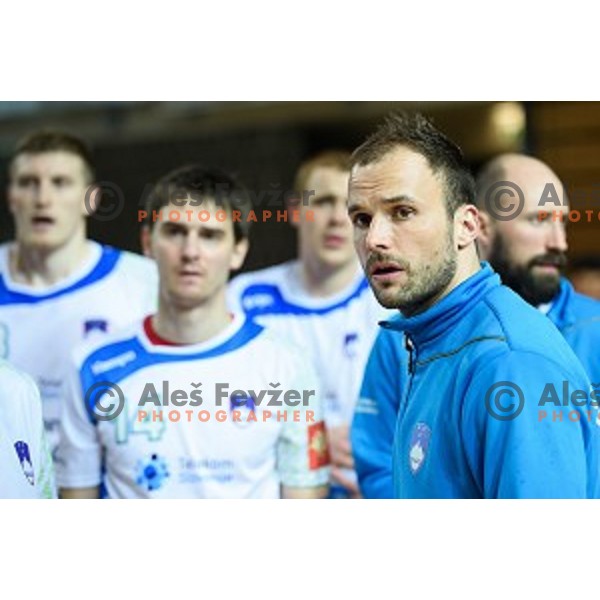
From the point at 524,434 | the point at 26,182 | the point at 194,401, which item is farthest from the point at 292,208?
the point at 524,434

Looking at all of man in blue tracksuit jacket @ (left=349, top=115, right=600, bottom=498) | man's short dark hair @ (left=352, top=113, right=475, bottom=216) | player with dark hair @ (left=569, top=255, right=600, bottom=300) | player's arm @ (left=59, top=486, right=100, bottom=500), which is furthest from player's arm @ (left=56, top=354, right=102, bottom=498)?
player with dark hair @ (left=569, top=255, right=600, bottom=300)

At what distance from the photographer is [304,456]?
3.06 meters

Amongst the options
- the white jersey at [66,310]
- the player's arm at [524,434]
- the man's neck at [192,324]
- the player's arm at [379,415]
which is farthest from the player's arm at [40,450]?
the player's arm at [524,434]

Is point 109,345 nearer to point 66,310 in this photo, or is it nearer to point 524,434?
point 66,310

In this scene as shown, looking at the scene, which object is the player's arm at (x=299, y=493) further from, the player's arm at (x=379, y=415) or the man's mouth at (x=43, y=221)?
the man's mouth at (x=43, y=221)

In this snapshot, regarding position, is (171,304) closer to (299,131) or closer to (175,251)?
(175,251)

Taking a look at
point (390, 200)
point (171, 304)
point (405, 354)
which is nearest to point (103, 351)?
point (171, 304)

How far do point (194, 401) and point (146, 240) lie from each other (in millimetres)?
412

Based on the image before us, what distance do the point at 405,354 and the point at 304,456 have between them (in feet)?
1.30

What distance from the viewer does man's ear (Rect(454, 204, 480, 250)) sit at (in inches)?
96.7

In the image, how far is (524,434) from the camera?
2105 mm

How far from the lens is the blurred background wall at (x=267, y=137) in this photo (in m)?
3.07

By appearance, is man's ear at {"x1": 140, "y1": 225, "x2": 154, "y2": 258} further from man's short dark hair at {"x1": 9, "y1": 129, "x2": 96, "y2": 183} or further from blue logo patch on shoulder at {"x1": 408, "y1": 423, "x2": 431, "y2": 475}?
blue logo patch on shoulder at {"x1": 408, "y1": 423, "x2": 431, "y2": 475}

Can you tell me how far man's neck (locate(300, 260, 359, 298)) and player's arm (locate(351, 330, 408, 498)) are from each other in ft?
1.17
